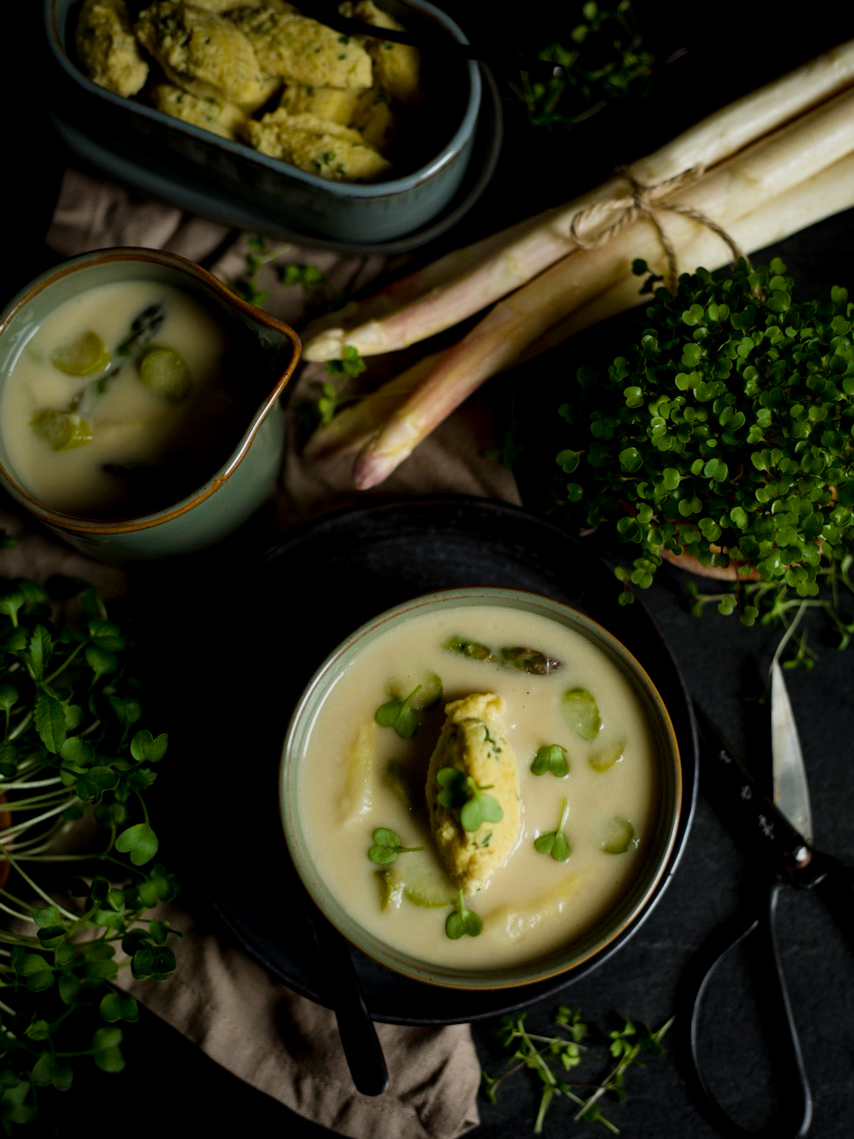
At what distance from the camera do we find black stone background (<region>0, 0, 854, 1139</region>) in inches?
66.6

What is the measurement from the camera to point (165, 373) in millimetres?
1509

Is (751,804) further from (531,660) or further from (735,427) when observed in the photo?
(735,427)

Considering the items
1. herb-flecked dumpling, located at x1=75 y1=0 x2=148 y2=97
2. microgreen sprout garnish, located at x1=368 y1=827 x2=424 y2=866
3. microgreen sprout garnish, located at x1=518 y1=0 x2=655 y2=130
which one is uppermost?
herb-flecked dumpling, located at x1=75 y1=0 x2=148 y2=97

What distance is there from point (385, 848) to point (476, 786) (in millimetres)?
169

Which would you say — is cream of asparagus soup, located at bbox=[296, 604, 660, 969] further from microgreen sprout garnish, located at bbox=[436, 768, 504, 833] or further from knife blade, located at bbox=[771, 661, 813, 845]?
knife blade, located at bbox=[771, 661, 813, 845]

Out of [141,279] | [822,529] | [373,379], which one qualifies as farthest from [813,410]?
[141,279]

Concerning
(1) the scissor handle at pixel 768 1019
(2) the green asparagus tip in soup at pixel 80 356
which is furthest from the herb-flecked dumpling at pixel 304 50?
(1) the scissor handle at pixel 768 1019

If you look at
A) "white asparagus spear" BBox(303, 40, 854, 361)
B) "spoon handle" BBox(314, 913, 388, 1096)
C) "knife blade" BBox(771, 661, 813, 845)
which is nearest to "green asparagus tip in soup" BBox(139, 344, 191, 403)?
"white asparagus spear" BBox(303, 40, 854, 361)

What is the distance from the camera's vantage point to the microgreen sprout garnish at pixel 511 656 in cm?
133

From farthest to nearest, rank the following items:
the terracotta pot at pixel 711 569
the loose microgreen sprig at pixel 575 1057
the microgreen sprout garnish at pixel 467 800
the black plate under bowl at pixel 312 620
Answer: the loose microgreen sprig at pixel 575 1057 → the black plate under bowl at pixel 312 620 → the terracotta pot at pixel 711 569 → the microgreen sprout garnish at pixel 467 800

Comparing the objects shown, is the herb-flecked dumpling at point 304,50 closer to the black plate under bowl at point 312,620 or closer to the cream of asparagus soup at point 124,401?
the cream of asparagus soup at point 124,401

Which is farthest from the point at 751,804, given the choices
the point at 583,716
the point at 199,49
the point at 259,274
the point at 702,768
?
the point at 199,49

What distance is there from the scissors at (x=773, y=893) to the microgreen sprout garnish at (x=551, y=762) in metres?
0.47

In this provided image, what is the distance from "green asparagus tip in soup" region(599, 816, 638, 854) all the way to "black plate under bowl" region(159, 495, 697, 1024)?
0.85ft
